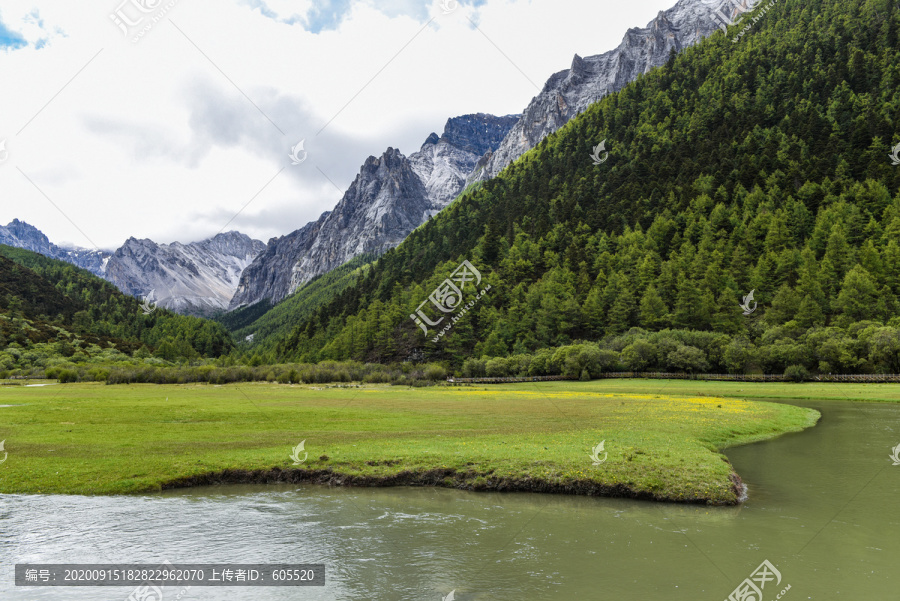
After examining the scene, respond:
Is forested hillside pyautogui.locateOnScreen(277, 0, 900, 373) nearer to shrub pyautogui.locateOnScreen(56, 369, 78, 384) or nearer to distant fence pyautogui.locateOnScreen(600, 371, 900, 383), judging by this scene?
distant fence pyautogui.locateOnScreen(600, 371, 900, 383)

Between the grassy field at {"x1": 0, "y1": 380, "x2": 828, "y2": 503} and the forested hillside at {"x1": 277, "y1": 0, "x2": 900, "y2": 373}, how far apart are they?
53.6 m

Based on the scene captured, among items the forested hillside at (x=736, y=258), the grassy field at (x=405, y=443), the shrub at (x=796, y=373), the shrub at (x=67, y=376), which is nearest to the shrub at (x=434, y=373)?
the forested hillside at (x=736, y=258)

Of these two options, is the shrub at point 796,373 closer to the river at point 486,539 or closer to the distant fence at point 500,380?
the distant fence at point 500,380

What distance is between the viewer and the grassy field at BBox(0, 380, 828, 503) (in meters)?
25.2

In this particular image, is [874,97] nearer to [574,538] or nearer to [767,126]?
[767,126]

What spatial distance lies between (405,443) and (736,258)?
136461 millimetres

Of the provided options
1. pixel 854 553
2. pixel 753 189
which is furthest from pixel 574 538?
pixel 753 189

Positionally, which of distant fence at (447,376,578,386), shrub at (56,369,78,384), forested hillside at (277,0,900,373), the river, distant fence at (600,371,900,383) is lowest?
distant fence at (600,371,900,383)

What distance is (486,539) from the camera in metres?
18.2

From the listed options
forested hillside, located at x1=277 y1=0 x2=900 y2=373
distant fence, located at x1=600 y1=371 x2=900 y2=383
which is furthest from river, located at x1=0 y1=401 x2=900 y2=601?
forested hillside, located at x1=277 y1=0 x2=900 y2=373

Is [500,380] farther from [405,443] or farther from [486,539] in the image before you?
[486,539]

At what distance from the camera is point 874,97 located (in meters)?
170

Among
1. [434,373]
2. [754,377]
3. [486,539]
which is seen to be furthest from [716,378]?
[486,539]

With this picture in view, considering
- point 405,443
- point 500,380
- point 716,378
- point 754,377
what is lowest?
point 716,378
